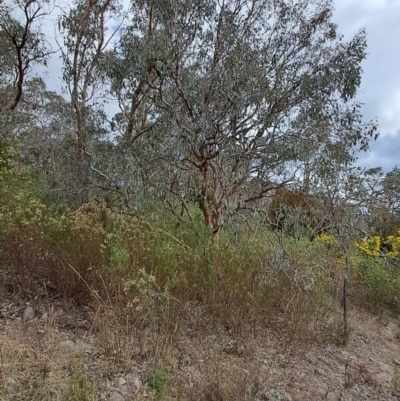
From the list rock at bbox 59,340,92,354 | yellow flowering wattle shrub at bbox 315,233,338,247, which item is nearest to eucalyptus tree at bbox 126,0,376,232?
yellow flowering wattle shrub at bbox 315,233,338,247

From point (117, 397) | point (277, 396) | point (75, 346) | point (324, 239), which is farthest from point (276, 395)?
point (324, 239)

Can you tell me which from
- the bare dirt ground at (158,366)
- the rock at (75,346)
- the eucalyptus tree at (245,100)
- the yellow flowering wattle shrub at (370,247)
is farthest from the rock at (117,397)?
the yellow flowering wattle shrub at (370,247)

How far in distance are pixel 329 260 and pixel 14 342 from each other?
349cm

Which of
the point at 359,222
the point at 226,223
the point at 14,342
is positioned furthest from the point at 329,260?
the point at 14,342

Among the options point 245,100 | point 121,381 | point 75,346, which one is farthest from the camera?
point 245,100

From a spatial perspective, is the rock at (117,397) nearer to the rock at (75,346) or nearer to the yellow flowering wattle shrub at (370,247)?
the rock at (75,346)

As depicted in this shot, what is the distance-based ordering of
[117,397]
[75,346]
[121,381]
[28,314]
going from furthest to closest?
[28,314] < [75,346] < [121,381] < [117,397]

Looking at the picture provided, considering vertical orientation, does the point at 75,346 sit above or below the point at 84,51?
below

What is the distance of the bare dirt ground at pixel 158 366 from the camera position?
215 cm

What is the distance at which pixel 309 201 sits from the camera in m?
4.12

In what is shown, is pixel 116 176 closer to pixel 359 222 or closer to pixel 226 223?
pixel 226 223

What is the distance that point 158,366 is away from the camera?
96.7 inches

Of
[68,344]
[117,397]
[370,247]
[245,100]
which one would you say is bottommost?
[117,397]

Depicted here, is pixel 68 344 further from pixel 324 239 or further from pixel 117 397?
pixel 324 239
